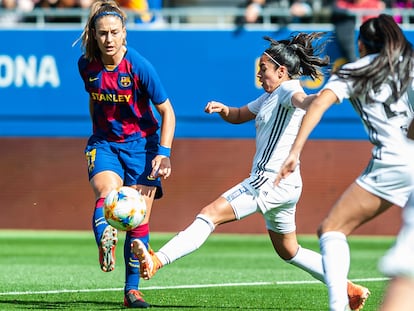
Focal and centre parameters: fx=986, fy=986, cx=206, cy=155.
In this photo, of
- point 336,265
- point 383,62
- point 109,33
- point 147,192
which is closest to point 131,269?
point 147,192

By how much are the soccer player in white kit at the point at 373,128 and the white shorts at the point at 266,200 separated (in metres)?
1.25

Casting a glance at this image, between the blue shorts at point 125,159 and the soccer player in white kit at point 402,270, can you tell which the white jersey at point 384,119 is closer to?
the soccer player in white kit at point 402,270

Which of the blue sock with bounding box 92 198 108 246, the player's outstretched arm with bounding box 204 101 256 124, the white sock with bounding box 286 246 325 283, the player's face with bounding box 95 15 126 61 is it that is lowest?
the white sock with bounding box 286 246 325 283

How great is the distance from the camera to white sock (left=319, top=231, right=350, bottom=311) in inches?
241

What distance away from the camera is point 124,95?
26.1ft

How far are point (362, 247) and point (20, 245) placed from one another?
5145mm

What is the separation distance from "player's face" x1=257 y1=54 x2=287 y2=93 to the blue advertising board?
985 centimetres

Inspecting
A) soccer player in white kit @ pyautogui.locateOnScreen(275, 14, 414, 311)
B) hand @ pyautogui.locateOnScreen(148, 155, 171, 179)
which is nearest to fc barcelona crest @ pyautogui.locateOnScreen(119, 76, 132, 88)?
hand @ pyautogui.locateOnScreen(148, 155, 171, 179)

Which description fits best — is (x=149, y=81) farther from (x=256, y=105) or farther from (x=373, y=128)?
(x=373, y=128)

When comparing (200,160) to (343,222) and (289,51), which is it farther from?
(343,222)

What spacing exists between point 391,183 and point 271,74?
2087 millimetres

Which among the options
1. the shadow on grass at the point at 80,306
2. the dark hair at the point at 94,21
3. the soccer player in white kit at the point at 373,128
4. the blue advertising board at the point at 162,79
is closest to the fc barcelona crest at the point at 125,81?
the dark hair at the point at 94,21

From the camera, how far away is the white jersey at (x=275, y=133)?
754cm

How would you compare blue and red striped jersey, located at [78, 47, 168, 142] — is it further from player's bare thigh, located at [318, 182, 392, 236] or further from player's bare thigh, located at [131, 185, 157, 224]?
player's bare thigh, located at [318, 182, 392, 236]
